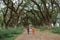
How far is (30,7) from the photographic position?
39188 mm

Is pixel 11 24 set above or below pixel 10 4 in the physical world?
below

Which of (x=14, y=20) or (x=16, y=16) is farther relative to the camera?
(x=14, y=20)

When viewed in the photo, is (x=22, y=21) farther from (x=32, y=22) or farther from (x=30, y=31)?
(x=30, y=31)

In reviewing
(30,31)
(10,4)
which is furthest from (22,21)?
(30,31)

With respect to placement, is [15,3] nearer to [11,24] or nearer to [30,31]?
[11,24]

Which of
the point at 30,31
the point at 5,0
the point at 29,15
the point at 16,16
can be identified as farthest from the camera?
the point at 29,15

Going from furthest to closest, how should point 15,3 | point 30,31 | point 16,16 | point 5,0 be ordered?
point 16,16
point 15,3
point 5,0
point 30,31

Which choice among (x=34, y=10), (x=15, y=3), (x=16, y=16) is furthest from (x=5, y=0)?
(x=34, y=10)

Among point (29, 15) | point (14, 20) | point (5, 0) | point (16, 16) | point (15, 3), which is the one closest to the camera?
point (5, 0)

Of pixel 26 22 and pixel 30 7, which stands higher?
pixel 30 7

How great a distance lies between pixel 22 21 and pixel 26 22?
105 inches

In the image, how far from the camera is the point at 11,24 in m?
41.0

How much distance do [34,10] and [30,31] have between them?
16713mm

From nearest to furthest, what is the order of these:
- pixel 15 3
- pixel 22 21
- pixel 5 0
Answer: pixel 5 0, pixel 15 3, pixel 22 21
